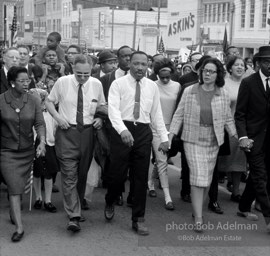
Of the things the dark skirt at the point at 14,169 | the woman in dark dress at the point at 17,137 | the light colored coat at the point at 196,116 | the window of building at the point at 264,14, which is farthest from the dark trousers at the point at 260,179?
the window of building at the point at 264,14

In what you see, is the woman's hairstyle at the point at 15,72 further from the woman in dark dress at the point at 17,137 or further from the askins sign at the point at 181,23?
the askins sign at the point at 181,23

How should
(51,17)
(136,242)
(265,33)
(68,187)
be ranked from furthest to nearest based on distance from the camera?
1. (51,17)
2. (265,33)
3. (68,187)
4. (136,242)

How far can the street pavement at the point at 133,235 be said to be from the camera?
614cm

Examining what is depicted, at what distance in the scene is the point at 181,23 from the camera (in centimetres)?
6788

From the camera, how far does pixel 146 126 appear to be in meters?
6.85

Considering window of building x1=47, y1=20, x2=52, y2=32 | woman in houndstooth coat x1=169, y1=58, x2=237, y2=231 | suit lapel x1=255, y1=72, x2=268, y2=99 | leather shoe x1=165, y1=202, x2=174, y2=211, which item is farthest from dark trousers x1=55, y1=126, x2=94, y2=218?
window of building x1=47, y1=20, x2=52, y2=32

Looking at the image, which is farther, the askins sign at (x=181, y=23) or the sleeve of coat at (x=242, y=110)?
the askins sign at (x=181, y=23)

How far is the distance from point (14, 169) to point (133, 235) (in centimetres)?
148

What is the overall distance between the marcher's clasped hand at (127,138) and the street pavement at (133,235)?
1.04 metres

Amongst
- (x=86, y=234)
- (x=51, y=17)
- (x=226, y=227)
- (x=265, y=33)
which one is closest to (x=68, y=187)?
(x=86, y=234)

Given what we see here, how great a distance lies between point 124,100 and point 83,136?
25.4 inches

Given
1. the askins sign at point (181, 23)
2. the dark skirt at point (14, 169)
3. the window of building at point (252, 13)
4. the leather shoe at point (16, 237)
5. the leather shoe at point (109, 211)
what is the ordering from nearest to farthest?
the leather shoe at point (16, 237)
the dark skirt at point (14, 169)
the leather shoe at point (109, 211)
the window of building at point (252, 13)
the askins sign at point (181, 23)

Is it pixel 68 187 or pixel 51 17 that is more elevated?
pixel 51 17

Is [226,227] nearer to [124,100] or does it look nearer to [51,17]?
[124,100]
